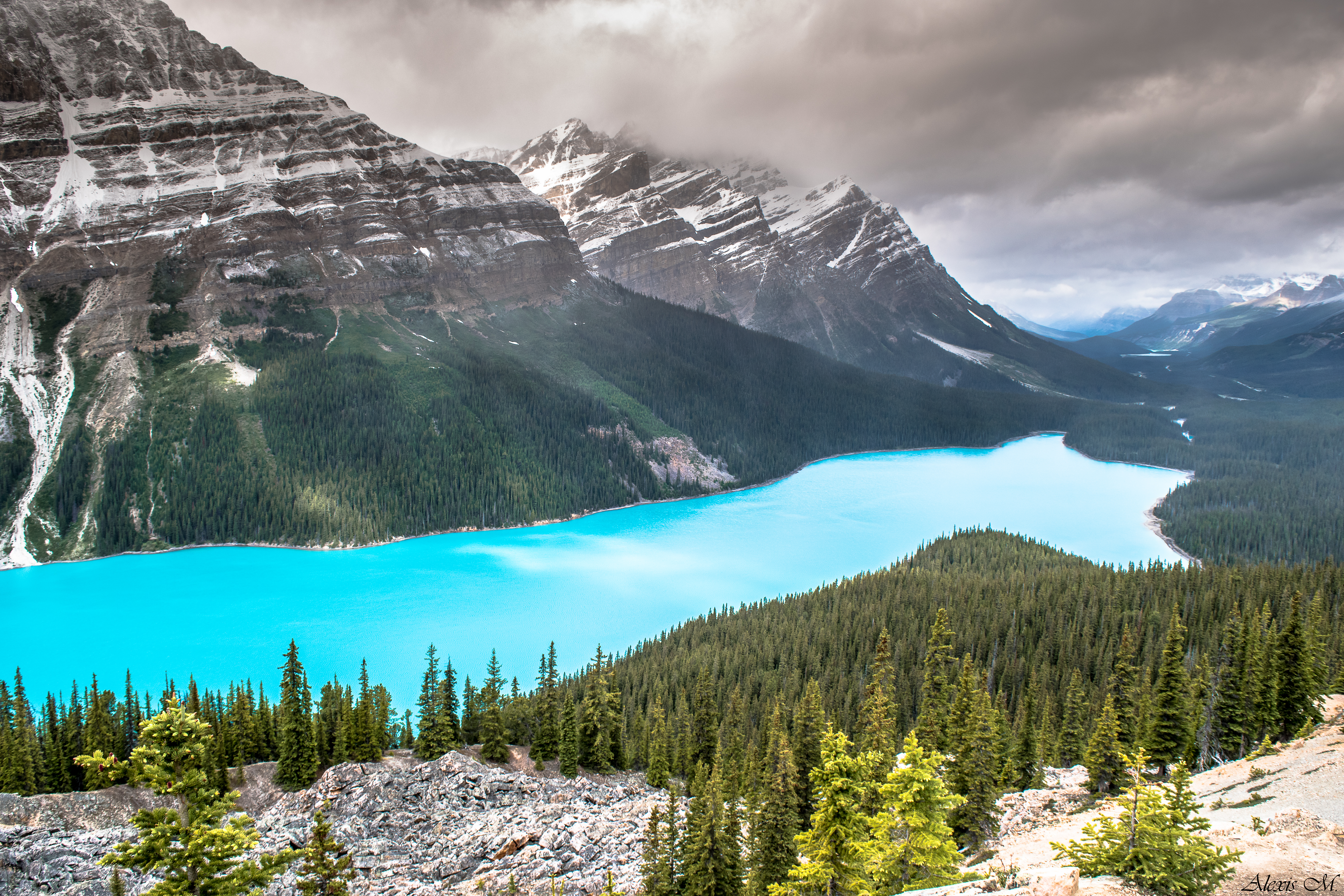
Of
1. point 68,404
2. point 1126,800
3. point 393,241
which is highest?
point 393,241

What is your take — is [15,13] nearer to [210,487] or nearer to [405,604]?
[210,487]

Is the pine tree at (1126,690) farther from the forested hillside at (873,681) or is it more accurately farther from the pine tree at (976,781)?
the pine tree at (976,781)

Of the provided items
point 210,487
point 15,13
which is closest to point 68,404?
point 210,487

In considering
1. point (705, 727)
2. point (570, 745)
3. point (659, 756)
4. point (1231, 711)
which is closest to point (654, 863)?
point (659, 756)

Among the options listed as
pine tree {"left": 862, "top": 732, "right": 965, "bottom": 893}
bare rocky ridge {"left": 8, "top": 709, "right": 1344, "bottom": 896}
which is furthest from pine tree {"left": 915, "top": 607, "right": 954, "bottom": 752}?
pine tree {"left": 862, "top": 732, "right": 965, "bottom": 893}

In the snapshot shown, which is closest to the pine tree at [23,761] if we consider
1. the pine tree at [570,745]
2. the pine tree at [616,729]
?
the pine tree at [570,745]

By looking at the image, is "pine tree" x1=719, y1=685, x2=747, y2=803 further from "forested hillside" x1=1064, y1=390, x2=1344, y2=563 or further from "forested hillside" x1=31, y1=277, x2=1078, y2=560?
"forested hillside" x1=1064, y1=390, x2=1344, y2=563

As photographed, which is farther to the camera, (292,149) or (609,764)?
(292,149)
